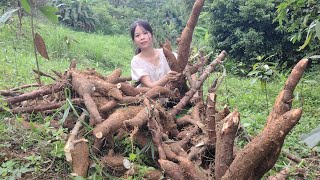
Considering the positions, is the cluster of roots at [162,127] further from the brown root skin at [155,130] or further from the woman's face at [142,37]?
the woman's face at [142,37]

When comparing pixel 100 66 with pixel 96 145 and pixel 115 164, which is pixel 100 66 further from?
pixel 115 164

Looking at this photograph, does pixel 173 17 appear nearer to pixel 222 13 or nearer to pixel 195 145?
pixel 222 13

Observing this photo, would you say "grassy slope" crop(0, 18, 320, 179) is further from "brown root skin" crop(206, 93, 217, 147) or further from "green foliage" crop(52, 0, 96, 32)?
"green foliage" crop(52, 0, 96, 32)

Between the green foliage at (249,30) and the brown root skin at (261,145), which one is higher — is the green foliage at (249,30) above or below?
below

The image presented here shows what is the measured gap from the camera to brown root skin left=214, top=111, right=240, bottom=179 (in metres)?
1.41

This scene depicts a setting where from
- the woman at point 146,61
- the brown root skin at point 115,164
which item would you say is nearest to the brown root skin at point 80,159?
the brown root skin at point 115,164

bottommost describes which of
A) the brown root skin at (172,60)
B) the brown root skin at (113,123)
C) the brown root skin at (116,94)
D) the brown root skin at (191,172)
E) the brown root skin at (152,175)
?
the brown root skin at (152,175)

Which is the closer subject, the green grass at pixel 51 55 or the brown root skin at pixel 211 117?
the brown root skin at pixel 211 117

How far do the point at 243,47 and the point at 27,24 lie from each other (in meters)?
5.05

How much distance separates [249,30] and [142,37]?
4626 millimetres

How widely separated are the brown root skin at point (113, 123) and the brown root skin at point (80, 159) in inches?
3.8

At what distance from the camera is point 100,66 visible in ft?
24.5

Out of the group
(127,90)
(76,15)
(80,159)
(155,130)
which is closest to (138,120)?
(155,130)

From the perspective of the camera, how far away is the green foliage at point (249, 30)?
7.13 m
